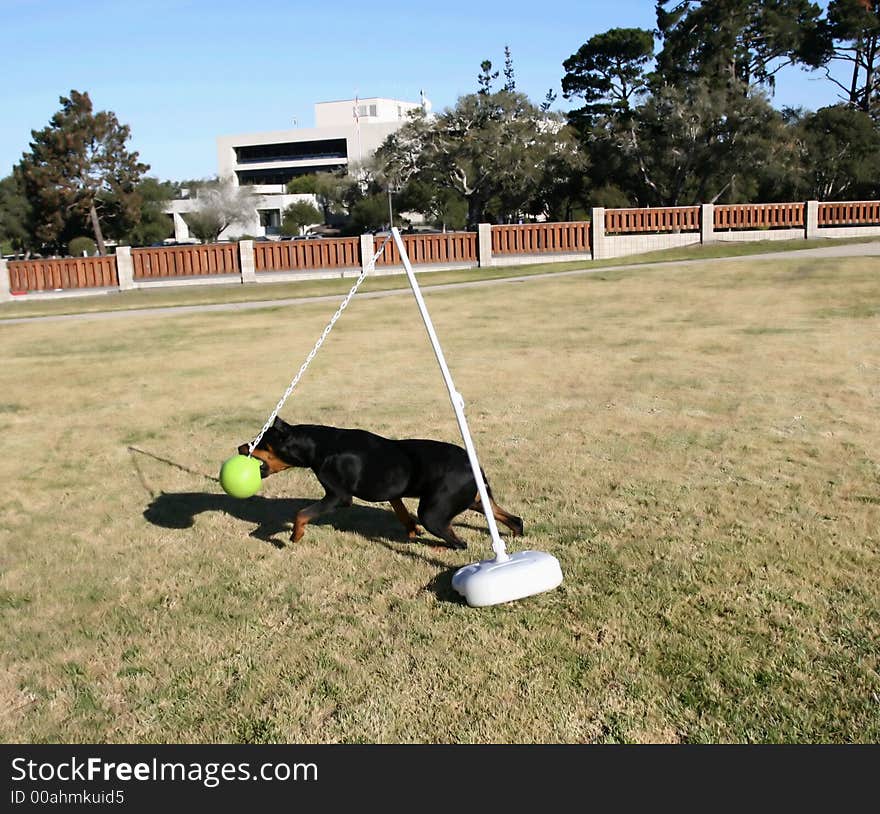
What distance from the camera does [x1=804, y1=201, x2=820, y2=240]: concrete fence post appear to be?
34125mm

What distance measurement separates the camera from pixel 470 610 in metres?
4.73

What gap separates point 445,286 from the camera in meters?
26.0

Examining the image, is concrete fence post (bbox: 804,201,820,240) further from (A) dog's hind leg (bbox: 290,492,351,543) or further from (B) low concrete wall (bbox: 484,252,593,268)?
(A) dog's hind leg (bbox: 290,492,351,543)

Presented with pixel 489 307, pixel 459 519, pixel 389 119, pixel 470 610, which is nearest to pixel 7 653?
pixel 470 610

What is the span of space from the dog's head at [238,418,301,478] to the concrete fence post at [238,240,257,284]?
1060 inches

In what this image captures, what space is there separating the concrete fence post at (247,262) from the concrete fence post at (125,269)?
3728 mm

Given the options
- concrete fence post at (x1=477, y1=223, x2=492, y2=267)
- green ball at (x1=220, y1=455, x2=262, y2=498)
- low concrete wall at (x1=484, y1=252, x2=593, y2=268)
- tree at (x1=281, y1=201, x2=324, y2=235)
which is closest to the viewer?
green ball at (x1=220, y1=455, x2=262, y2=498)

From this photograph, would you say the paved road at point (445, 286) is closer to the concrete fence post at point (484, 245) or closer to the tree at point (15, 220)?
the concrete fence post at point (484, 245)

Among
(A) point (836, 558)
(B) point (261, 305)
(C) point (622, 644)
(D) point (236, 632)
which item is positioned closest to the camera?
(C) point (622, 644)

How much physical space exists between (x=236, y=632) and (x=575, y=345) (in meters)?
10.2

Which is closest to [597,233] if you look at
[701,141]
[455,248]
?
[455,248]

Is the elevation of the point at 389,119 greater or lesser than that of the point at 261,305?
greater

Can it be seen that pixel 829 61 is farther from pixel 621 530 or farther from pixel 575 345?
pixel 621 530

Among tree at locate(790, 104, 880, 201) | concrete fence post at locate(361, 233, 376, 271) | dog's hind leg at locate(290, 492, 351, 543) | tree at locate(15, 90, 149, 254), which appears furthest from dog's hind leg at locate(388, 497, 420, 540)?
tree at locate(15, 90, 149, 254)
